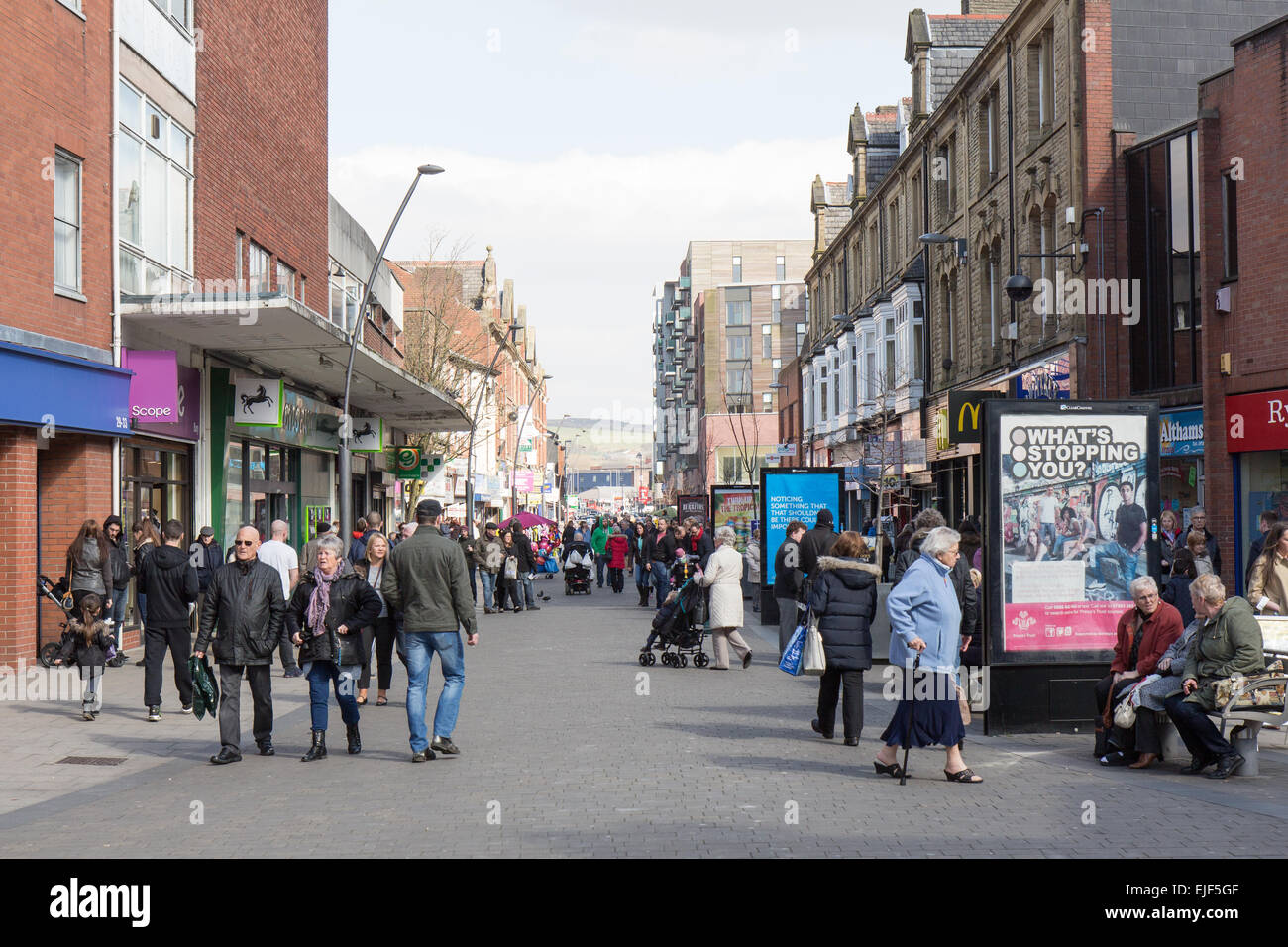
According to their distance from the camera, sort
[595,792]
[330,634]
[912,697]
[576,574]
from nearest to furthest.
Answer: [595,792]
[912,697]
[330,634]
[576,574]

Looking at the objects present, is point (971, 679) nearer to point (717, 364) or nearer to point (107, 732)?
point (107, 732)

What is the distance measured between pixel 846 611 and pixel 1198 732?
2.63 meters

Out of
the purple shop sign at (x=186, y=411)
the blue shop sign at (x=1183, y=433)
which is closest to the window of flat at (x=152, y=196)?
the purple shop sign at (x=186, y=411)

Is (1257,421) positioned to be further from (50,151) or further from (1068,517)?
(50,151)

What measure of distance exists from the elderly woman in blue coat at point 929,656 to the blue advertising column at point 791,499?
1322 cm

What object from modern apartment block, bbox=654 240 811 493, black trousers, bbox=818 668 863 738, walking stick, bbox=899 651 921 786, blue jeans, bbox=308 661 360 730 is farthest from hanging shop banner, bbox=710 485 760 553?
modern apartment block, bbox=654 240 811 493

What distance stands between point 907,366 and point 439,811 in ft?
102

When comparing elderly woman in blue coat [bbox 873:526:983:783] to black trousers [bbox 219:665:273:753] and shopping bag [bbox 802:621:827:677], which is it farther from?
black trousers [bbox 219:665:273:753]

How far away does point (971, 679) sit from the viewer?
11.5m

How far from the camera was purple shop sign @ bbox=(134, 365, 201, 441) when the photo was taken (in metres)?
18.8

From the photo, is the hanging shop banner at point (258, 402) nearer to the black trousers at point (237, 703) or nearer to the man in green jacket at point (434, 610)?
the black trousers at point (237, 703)

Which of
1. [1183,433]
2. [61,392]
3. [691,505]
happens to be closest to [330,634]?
[61,392]

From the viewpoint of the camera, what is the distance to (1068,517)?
11273 millimetres

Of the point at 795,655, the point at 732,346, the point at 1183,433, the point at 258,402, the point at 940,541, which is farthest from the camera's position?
the point at 732,346
